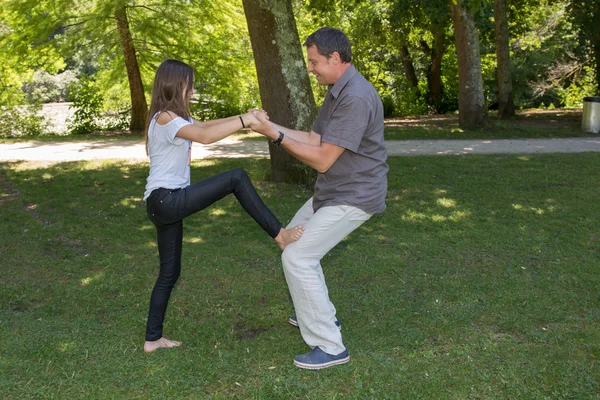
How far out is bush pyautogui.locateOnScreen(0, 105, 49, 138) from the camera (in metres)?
21.2

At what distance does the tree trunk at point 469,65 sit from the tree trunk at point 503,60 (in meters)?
3.77

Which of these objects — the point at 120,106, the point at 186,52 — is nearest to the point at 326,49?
the point at 186,52

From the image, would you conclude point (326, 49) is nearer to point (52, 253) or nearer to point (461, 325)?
point (461, 325)

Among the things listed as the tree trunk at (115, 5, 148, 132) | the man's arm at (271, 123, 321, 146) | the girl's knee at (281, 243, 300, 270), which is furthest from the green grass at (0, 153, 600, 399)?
the tree trunk at (115, 5, 148, 132)

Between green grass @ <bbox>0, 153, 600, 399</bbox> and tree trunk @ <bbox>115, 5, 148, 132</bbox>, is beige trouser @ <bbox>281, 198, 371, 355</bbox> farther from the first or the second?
tree trunk @ <bbox>115, 5, 148, 132</bbox>

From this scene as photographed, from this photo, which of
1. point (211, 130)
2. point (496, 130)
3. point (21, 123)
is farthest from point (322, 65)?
point (21, 123)

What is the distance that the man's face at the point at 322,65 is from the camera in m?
4.12

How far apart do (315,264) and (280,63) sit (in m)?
6.06

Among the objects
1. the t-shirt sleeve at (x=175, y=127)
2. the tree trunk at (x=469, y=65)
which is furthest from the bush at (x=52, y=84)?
the t-shirt sleeve at (x=175, y=127)

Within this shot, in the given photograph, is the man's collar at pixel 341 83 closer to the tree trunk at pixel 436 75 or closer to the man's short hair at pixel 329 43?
the man's short hair at pixel 329 43

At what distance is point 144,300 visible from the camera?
5879 mm

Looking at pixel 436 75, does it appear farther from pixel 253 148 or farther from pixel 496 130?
pixel 253 148

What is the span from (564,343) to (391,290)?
1665mm

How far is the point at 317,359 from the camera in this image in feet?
14.6
